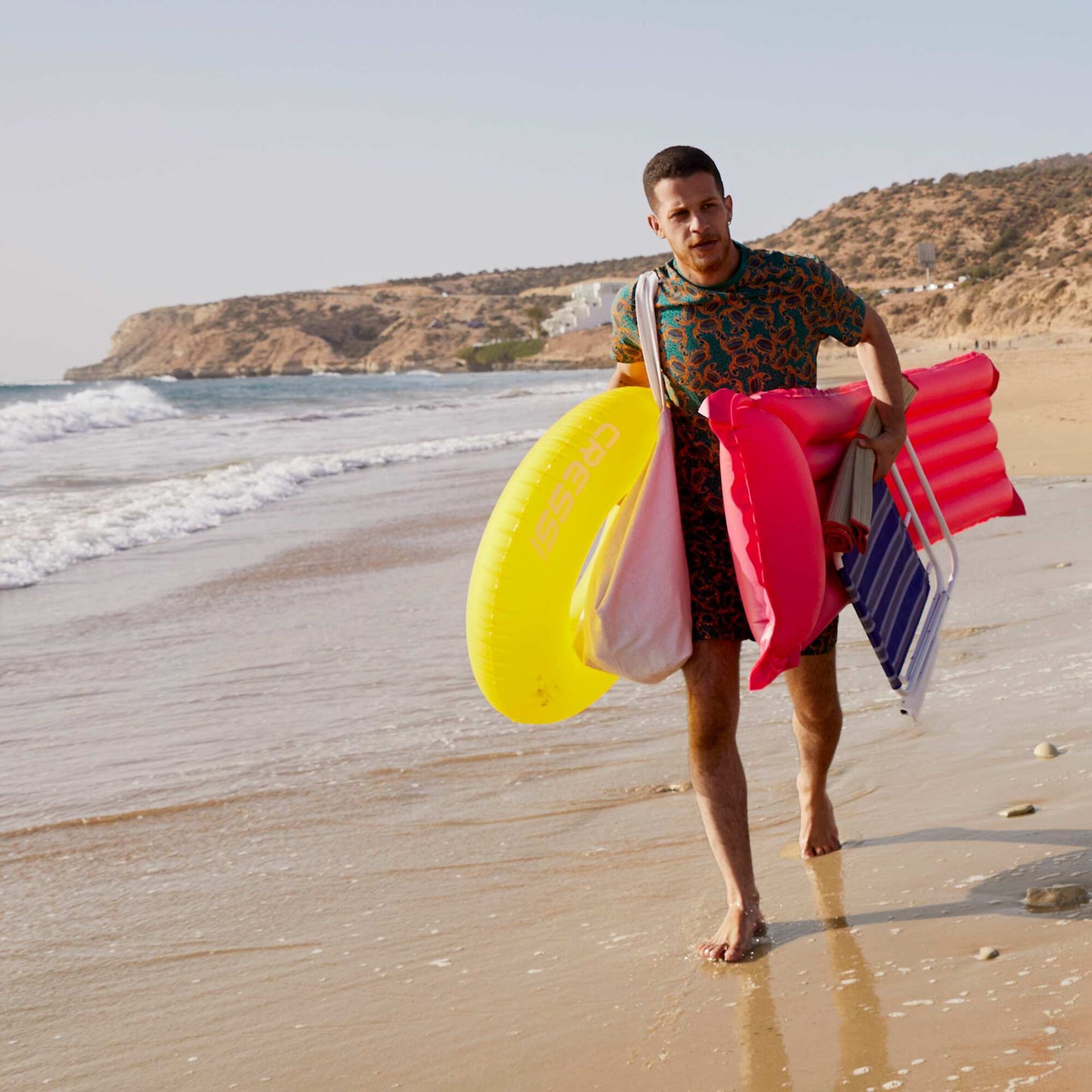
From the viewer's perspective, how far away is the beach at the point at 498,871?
236cm

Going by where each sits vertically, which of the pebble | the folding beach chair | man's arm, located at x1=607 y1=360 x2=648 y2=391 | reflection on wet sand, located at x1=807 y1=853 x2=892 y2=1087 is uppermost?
man's arm, located at x1=607 y1=360 x2=648 y2=391

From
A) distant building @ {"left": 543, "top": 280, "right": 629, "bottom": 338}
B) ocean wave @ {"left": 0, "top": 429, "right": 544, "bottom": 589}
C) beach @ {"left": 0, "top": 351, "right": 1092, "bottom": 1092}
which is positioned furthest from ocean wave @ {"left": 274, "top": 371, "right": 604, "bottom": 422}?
distant building @ {"left": 543, "top": 280, "right": 629, "bottom": 338}

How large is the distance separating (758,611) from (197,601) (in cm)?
532

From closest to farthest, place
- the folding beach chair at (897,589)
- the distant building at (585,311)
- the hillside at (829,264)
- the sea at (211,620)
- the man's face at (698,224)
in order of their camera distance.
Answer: the man's face at (698,224) < the folding beach chair at (897,589) < the sea at (211,620) < the hillside at (829,264) < the distant building at (585,311)

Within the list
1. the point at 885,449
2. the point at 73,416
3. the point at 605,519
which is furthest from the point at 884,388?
the point at 73,416

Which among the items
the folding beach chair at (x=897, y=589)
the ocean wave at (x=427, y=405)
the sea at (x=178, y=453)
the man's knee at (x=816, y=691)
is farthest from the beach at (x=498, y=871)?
the ocean wave at (x=427, y=405)

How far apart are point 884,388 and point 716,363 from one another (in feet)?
1.41

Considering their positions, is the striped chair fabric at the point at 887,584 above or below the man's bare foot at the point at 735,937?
above

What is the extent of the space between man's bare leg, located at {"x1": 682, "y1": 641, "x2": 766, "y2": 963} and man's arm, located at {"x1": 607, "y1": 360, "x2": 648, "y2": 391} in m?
0.69

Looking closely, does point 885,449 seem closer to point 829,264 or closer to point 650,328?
point 650,328

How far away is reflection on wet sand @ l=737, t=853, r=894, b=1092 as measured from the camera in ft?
7.04

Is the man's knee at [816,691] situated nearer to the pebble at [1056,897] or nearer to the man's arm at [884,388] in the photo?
the man's arm at [884,388]

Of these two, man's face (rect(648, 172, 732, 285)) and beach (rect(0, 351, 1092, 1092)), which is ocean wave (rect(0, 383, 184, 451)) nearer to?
A: beach (rect(0, 351, 1092, 1092))

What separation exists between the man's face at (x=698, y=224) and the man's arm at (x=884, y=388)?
0.42 metres
